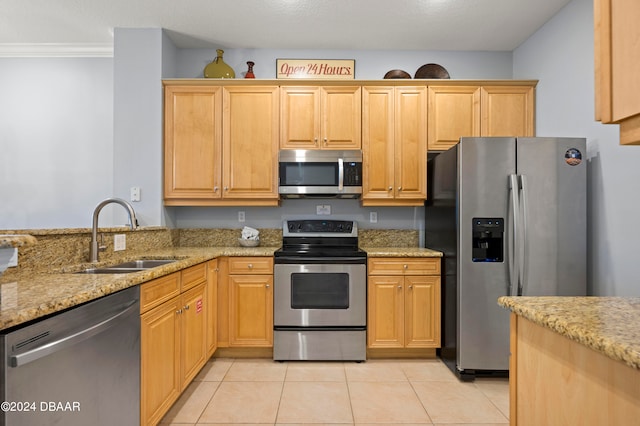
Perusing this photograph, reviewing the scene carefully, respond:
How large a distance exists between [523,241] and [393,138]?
4.52 ft

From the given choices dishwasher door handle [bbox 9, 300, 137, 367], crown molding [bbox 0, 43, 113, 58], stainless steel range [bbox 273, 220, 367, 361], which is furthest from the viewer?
crown molding [bbox 0, 43, 113, 58]

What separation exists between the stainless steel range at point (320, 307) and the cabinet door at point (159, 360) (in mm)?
942

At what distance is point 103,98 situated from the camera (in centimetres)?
347

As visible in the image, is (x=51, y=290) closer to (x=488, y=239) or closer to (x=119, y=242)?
(x=119, y=242)

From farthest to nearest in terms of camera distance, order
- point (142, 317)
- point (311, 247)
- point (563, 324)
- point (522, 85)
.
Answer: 1. point (311, 247)
2. point (522, 85)
3. point (142, 317)
4. point (563, 324)

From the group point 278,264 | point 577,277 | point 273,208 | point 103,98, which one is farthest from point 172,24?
point 577,277

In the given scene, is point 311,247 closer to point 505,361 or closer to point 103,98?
point 505,361

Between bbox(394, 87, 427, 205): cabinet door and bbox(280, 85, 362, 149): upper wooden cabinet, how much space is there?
1.21 feet

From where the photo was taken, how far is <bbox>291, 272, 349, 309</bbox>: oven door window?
9.29 ft

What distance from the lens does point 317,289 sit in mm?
2834

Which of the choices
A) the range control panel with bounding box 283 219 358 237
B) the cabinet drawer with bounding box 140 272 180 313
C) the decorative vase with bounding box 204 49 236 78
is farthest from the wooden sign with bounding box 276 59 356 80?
the cabinet drawer with bounding box 140 272 180 313

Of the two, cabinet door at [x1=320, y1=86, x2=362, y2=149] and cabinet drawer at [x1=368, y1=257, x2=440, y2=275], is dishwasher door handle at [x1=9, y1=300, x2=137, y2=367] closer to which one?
cabinet drawer at [x1=368, y1=257, x2=440, y2=275]

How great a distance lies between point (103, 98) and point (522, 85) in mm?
4057

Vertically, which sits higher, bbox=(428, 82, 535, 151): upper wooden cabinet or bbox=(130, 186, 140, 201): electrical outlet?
bbox=(428, 82, 535, 151): upper wooden cabinet
